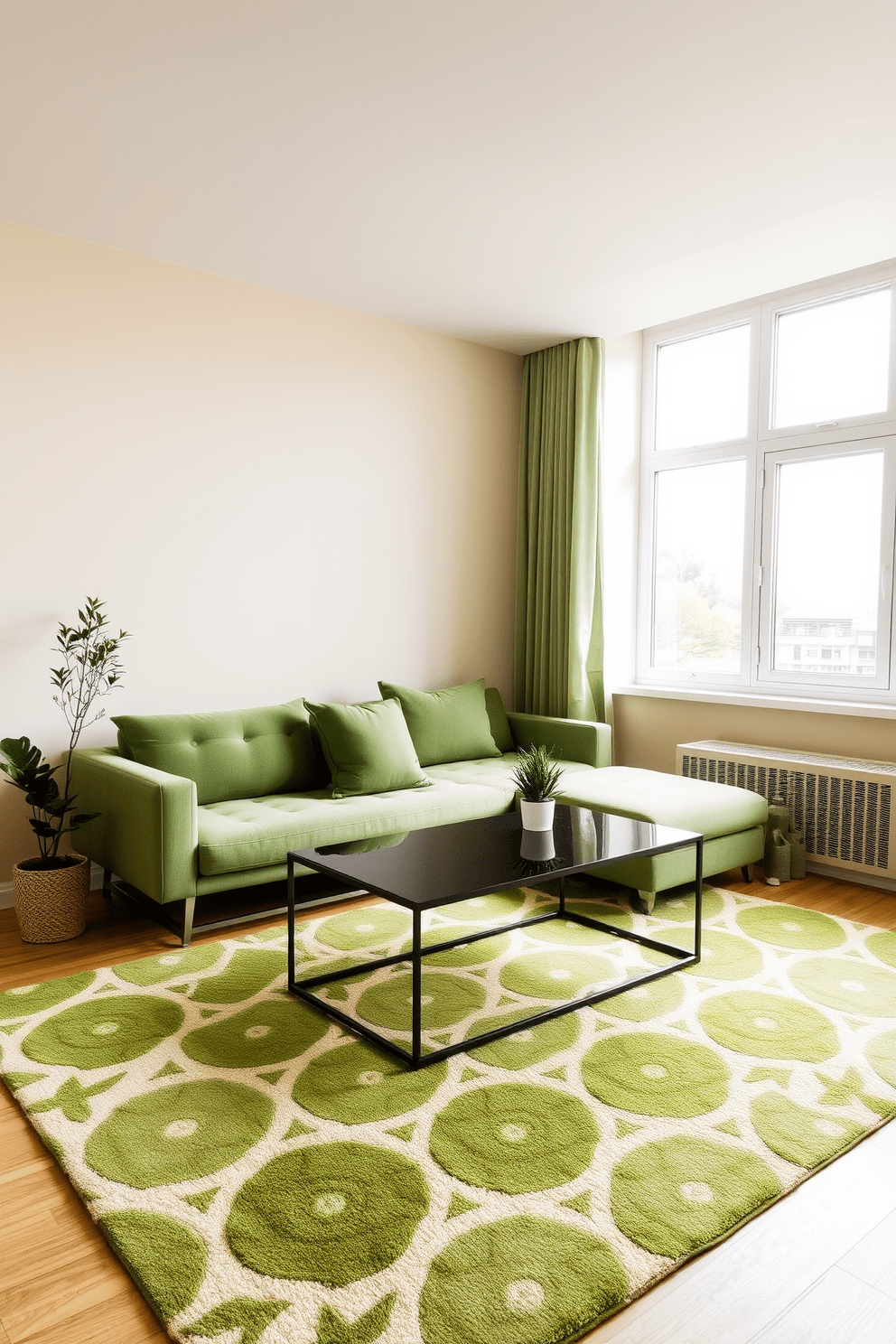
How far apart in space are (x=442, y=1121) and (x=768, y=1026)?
1016 mm

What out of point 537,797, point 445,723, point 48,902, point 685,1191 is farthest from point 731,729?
point 48,902

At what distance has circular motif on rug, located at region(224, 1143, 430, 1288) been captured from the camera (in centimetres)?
156

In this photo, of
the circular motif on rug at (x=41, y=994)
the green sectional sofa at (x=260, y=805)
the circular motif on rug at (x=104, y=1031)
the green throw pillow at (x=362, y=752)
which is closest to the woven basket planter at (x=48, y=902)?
the green sectional sofa at (x=260, y=805)

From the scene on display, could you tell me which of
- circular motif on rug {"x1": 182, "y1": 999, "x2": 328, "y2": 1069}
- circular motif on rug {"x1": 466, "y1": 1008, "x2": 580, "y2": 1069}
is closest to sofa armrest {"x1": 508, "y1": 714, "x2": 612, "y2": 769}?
circular motif on rug {"x1": 466, "y1": 1008, "x2": 580, "y2": 1069}

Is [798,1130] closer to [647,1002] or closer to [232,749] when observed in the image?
[647,1002]

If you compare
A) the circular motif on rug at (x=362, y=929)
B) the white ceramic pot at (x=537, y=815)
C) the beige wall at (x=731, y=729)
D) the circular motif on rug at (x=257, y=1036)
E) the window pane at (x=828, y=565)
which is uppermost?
the window pane at (x=828, y=565)

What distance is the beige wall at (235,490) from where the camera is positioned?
357cm

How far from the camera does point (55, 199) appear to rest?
3.27m

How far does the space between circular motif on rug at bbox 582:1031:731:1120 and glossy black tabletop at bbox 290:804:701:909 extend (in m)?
0.48

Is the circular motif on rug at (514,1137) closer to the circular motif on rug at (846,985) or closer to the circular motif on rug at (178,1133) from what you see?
the circular motif on rug at (178,1133)

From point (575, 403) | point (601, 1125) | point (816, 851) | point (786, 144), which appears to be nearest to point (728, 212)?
point (786, 144)

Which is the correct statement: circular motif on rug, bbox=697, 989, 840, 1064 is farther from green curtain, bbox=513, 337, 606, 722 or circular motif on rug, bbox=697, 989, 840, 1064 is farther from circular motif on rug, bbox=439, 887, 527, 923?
green curtain, bbox=513, 337, 606, 722

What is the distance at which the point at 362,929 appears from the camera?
10.8 feet

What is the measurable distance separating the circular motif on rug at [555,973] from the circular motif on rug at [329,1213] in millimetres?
922
